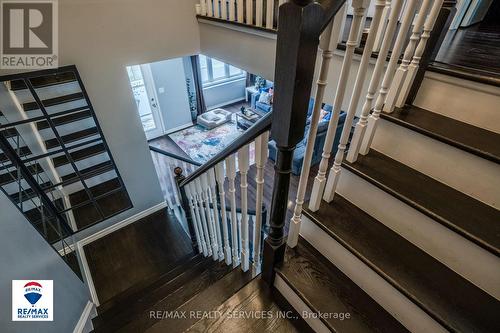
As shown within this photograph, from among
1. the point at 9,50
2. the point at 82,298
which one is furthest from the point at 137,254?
the point at 9,50

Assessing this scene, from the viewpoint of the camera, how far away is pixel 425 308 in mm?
765

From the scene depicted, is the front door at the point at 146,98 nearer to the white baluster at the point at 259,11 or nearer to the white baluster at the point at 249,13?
the white baluster at the point at 249,13

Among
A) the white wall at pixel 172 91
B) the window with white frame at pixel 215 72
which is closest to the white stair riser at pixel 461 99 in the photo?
the white wall at pixel 172 91

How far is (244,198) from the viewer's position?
1249mm

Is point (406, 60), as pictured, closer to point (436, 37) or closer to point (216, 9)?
point (436, 37)

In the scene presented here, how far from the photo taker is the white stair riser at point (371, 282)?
2.70 feet

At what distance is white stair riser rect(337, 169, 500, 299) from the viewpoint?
30.8 inches

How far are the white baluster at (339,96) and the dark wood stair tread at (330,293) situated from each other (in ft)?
0.86

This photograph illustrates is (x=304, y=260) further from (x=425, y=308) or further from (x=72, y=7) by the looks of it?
(x=72, y=7)

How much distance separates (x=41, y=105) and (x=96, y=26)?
1.02 meters

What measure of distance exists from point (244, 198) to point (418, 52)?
3.29 ft

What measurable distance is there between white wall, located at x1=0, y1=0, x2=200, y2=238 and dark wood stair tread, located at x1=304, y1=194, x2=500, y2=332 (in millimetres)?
2496

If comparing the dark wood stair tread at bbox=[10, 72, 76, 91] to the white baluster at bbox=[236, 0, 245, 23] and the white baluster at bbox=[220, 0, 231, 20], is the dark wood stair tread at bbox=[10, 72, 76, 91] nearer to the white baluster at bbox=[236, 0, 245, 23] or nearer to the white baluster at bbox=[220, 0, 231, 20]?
the white baluster at bbox=[220, 0, 231, 20]

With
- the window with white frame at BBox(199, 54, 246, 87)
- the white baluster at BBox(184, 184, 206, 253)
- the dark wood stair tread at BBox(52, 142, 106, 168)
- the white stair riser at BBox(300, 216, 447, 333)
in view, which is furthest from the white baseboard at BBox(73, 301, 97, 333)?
the window with white frame at BBox(199, 54, 246, 87)
